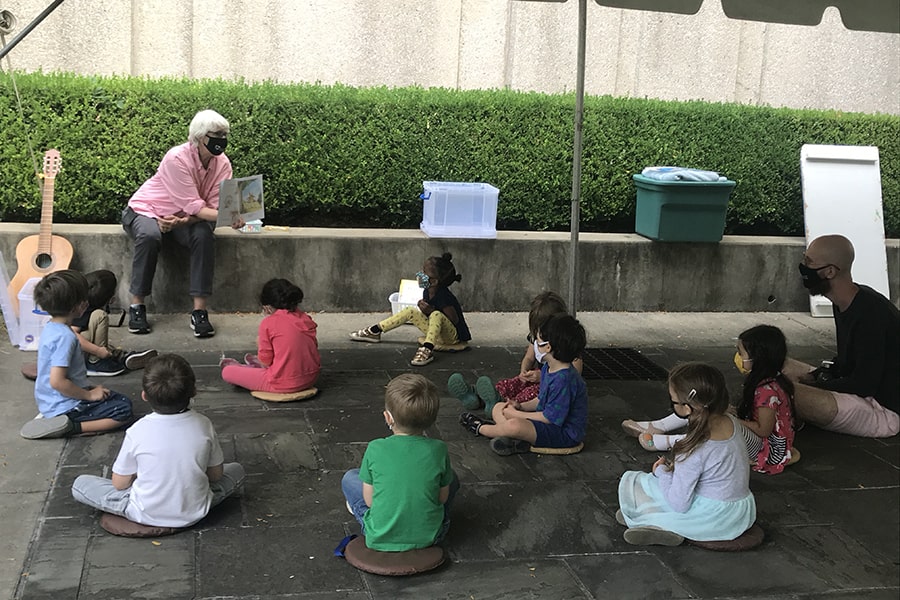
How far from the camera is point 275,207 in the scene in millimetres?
8070

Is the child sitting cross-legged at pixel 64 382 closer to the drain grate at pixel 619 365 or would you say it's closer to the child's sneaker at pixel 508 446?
the child's sneaker at pixel 508 446

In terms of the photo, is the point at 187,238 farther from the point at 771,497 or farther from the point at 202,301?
the point at 771,497

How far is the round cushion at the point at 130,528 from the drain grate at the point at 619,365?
338 cm

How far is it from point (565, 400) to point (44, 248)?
→ 4.06 meters

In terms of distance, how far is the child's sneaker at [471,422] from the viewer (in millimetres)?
5398

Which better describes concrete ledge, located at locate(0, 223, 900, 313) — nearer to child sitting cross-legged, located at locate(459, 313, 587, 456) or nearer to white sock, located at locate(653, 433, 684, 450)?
child sitting cross-legged, located at locate(459, 313, 587, 456)

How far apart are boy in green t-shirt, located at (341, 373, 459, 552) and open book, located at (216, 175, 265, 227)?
11.5 ft

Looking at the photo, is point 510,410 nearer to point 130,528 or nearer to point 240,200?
point 130,528

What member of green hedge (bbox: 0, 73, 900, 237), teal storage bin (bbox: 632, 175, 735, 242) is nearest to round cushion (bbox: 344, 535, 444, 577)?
green hedge (bbox: 0, 73, 900, 237)

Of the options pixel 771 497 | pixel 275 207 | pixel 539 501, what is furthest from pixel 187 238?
pixel 771 497

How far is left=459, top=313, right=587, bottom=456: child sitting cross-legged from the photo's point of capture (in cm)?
495

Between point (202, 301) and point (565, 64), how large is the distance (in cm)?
585

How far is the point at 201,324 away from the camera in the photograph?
22.8 feet

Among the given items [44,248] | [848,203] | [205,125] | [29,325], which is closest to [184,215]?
[205,125]
